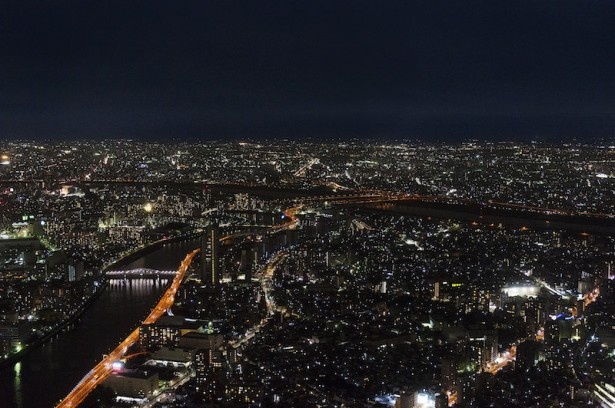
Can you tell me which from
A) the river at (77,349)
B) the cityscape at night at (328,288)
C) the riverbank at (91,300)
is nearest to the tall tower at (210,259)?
the cityscape at night at (328,288)

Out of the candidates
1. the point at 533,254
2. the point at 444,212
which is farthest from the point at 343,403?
the point at 444,212

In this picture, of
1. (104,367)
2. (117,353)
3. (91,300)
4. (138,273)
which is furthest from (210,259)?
(104,367)

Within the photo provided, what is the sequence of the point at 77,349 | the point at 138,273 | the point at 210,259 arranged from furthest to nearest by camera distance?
the point at 138,273 → the point at 210,259 → the point at 77,349

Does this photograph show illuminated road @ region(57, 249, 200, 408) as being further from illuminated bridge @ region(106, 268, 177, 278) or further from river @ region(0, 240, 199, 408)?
illuminated bridge @ region(106, 268, 177, 278)

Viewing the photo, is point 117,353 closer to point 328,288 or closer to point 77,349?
point 77,349

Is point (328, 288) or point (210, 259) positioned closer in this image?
point (328, 288)

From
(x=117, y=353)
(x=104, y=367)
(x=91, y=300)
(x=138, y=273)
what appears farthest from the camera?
(x=138, y=273)

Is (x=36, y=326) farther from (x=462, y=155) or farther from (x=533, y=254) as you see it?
(x=462, y=155)
